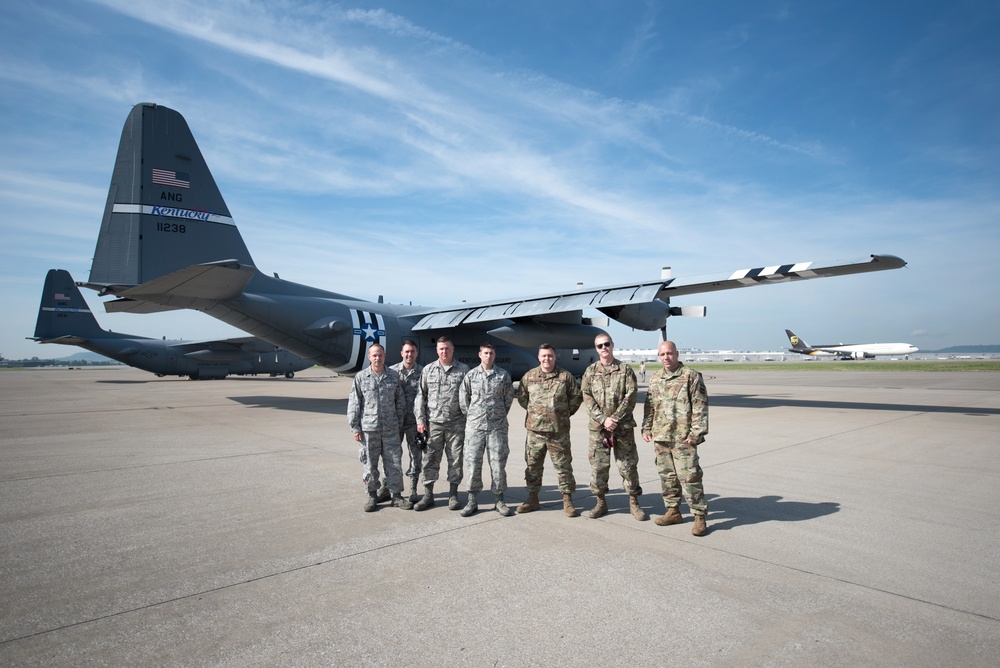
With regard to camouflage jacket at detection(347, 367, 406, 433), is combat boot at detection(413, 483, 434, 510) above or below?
below

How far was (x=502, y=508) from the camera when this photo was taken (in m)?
5.95

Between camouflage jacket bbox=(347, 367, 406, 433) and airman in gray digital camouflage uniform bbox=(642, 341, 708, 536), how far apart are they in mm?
2916

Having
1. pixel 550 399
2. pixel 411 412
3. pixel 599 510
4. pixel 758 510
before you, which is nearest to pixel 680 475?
pixel 599 510

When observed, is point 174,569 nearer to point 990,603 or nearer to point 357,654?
point 357,654

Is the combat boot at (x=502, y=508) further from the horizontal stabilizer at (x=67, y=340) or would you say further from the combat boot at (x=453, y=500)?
the horizontal stabilizer at (x=67, y=340)

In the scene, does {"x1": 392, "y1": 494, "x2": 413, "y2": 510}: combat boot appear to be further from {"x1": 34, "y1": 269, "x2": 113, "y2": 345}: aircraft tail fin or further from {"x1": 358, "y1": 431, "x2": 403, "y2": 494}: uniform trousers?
{"x1": 34, "y1": 269, "x2": 113, "y2": 345}: aircraft tail fin

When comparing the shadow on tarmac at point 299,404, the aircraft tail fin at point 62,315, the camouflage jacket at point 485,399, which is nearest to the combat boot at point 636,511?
the camouflage jacket at point 485,399

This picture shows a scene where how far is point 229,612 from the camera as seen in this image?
3.61 metres

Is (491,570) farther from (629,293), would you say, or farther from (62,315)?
(62,315)

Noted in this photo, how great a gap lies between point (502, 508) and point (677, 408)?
219 cm

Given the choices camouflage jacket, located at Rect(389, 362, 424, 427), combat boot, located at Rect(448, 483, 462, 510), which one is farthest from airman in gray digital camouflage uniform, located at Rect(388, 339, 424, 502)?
combat boot, located at Rect(448, 483, 462, 510)

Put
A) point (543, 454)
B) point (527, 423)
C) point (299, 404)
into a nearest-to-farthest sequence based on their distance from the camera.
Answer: point (543, 454) → point (527, 423) → point (299, 404)

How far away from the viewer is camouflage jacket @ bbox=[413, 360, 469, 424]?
251 inches

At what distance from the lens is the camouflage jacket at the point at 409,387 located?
6688mm
